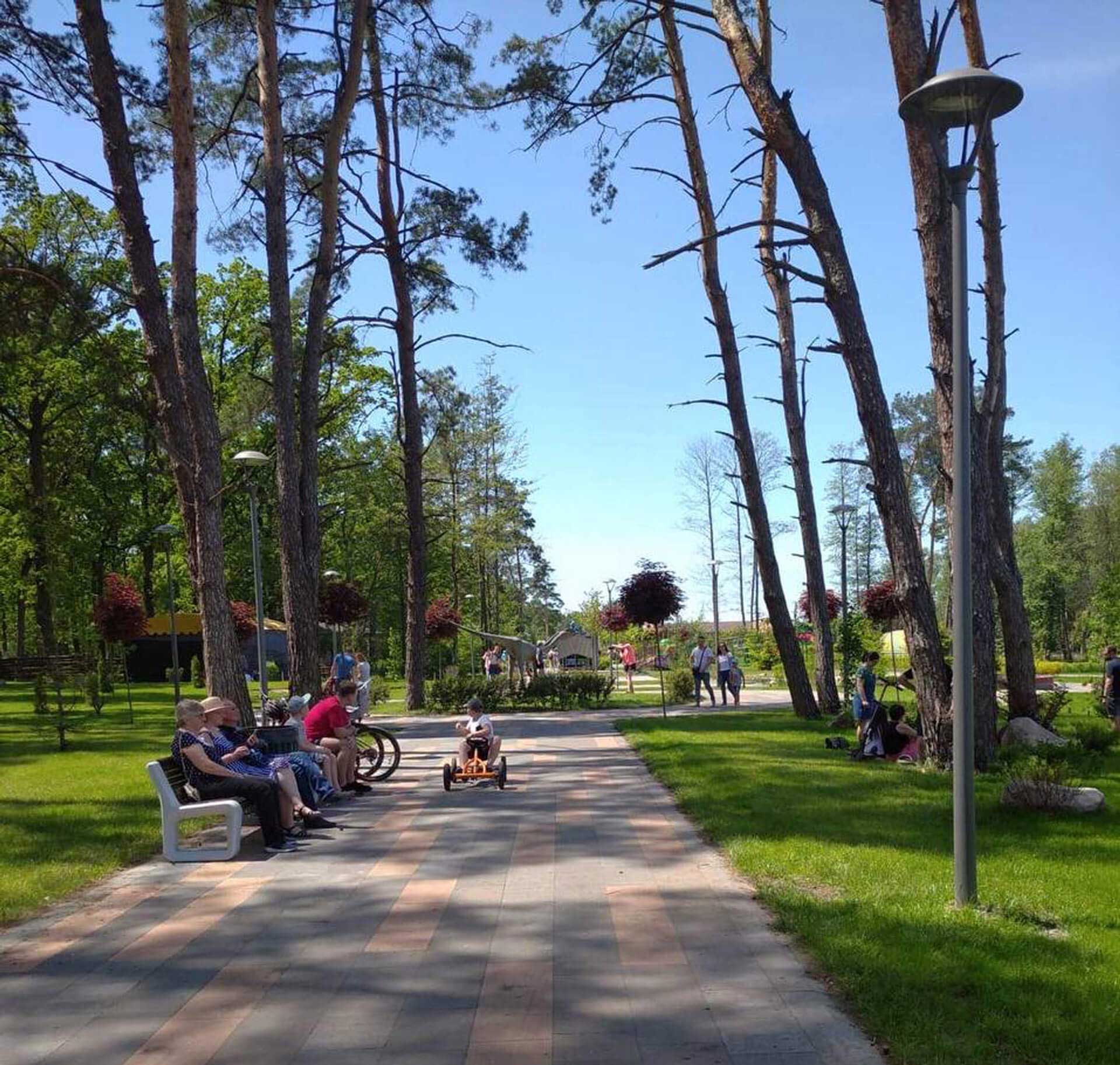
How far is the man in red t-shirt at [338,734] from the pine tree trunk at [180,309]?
114 inches

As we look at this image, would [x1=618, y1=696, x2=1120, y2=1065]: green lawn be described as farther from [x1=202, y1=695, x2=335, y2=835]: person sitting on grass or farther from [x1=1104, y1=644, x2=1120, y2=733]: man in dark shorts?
[x1=1104, y1=644, x2=1120, y2=733]: man in dark shorts

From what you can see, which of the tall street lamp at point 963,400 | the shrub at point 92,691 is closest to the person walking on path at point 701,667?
the shrub at point 92,691

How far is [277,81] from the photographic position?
16734mm

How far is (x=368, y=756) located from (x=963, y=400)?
8.69m

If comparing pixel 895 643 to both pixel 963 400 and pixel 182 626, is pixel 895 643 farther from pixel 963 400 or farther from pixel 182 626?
pixel 963 400

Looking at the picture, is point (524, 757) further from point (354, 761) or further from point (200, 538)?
point (200, 538)

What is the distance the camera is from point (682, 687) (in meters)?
26.9

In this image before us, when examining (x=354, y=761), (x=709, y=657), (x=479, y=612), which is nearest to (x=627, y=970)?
(x=354, y=761)

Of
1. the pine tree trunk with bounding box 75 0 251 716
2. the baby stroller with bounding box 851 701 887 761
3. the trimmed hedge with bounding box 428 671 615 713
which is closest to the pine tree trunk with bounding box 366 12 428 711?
the trimmed hedge with bounding box 428 671 615 713

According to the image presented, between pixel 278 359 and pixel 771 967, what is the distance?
14.3m

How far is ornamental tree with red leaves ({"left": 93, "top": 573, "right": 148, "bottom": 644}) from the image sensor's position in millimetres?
31609

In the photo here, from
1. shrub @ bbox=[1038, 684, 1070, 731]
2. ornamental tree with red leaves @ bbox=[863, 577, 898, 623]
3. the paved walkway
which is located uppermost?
ornamental tree with red leaves @ bbox=[863, 577, 898, 623]

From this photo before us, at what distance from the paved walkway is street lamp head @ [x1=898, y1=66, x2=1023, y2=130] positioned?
442cm

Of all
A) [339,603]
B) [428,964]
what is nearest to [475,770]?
[428,964]
